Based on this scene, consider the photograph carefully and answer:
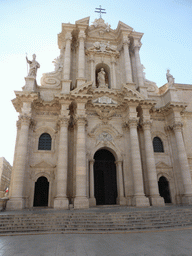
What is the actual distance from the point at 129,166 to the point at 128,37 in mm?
16334

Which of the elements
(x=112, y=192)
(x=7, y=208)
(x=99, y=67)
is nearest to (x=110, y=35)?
(x=99, y=67)

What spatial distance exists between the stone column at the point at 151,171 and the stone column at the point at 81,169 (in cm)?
588

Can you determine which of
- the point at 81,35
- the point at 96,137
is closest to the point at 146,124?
the point at 96,137

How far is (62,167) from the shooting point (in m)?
15.7

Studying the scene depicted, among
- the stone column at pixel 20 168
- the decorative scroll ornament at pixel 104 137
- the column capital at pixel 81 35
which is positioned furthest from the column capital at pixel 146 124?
the column capital at pixel 81 35

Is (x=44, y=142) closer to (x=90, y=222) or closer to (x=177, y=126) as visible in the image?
(x=90, y=222)

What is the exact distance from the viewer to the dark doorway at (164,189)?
61.2 ft

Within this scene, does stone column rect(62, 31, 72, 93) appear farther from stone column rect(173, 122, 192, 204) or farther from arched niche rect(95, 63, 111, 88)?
stone column rect(173, 122, 192, 204)

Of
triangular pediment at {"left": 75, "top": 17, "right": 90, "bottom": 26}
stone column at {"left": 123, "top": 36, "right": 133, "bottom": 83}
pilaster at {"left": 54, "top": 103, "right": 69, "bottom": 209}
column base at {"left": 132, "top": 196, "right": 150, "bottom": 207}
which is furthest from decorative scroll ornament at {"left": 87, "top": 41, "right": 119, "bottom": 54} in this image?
column base at {"left": 132, "top": 196, "right": 150, "bottom": 207}

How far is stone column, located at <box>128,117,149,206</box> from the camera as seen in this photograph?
1573 cm

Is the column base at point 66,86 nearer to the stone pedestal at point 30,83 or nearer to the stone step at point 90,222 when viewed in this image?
the stone pedestal at point 30,83

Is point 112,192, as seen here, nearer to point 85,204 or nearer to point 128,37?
point 85,204

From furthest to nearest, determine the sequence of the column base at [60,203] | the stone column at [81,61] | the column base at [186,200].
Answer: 1. the stone column at [81,61]
2. the column base at [186,200]
3. the column base at [60,203]

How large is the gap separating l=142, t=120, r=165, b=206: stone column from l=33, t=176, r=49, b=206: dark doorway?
9321mm
